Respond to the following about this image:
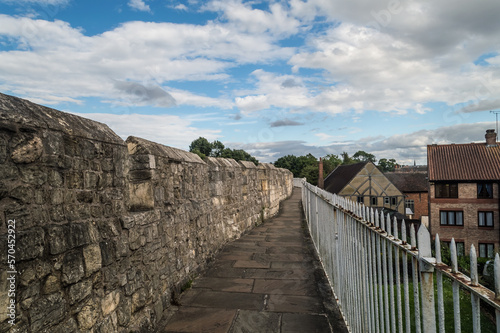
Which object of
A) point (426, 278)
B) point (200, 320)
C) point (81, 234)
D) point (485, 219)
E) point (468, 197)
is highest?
point (81, 234)

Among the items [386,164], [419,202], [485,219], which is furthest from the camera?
[386,164]

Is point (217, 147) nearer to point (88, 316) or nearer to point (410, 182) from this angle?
point (410, 182)

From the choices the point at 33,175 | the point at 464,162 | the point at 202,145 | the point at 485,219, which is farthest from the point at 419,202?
the point at 202,145

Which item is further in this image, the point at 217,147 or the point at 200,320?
the point at 217,147

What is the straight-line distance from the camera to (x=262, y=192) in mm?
10367

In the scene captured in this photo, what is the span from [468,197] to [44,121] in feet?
98.2

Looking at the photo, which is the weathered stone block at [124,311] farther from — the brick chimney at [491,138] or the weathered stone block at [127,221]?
the brick chimney at [491,138]

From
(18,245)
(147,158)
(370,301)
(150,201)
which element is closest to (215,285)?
(150,201)

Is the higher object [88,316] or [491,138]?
[491,138]

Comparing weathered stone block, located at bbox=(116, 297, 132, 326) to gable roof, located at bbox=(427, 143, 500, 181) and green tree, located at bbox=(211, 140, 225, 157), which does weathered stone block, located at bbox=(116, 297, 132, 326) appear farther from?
green tree, located at bbox=(211, 140, 225, 157)

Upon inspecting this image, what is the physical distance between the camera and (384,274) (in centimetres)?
216

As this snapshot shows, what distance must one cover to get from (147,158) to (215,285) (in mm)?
2102

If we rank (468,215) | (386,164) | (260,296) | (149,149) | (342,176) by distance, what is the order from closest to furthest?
(149,149), (260,296), (468,215), (342,176), (386,164)

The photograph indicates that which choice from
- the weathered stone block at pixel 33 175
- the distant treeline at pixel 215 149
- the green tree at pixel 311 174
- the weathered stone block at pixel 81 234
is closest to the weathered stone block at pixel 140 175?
the weathered stone block at pixel 81 234
